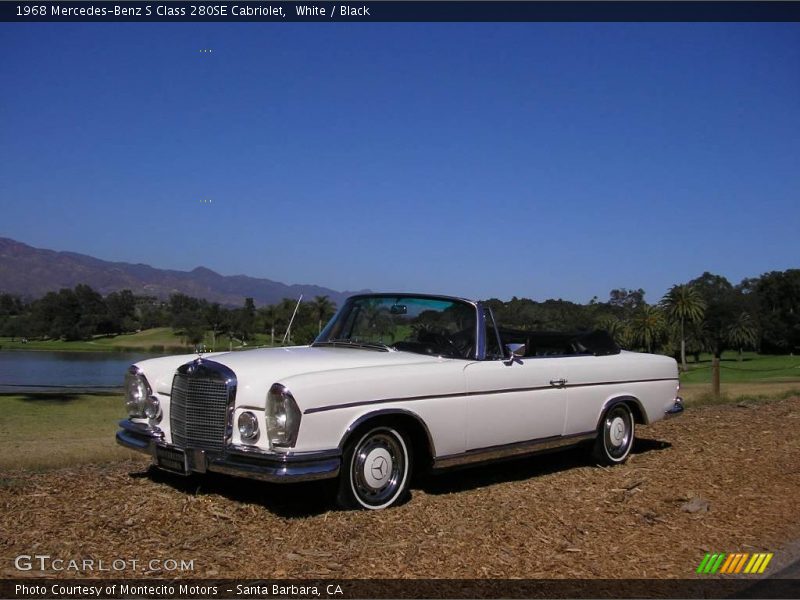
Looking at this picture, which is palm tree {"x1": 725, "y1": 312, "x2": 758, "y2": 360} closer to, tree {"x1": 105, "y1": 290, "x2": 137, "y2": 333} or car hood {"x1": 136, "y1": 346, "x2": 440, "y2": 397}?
tree {"x1": 105, "y1": 290, "x2": 137, "y2": 333}

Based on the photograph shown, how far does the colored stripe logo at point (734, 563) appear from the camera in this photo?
453cm

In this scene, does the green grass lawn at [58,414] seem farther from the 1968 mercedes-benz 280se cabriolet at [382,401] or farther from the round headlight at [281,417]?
the round headlight at [281,417]

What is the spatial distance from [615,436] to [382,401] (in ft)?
10.8

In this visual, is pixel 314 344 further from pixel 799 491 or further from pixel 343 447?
pixel 799 491

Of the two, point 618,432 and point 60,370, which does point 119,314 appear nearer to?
point 60,370

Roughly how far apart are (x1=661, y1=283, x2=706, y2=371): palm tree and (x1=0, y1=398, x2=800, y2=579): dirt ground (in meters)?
95.3

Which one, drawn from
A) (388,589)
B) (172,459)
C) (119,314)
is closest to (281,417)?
(172,459)

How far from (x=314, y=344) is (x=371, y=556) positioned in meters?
2.71

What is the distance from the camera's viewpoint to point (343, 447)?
5031mm

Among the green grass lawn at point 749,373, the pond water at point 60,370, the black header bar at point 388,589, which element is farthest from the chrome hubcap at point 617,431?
the green grass lawn at point 749,373

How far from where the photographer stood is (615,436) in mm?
7477

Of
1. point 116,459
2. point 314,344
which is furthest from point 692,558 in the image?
point 116,459

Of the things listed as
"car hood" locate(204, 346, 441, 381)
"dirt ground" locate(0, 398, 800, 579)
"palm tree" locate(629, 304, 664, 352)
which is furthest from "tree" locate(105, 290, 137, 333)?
"palm tree" locate(629, 304, 664, 352)

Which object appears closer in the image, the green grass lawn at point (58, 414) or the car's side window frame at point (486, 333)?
the car's side window frame at point (486, 333)
